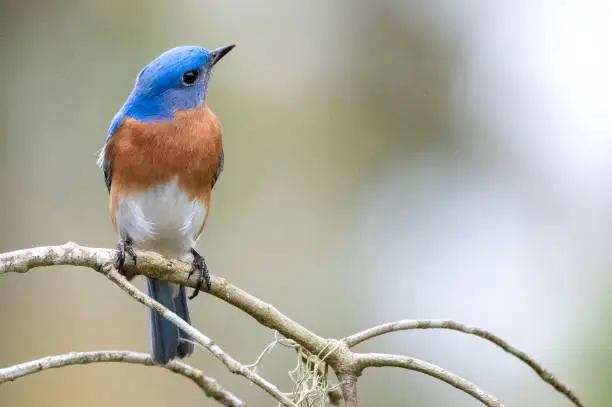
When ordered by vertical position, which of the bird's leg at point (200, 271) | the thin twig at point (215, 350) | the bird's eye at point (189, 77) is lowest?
the bird's leg at point (200, 271)

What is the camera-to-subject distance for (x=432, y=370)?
211cm

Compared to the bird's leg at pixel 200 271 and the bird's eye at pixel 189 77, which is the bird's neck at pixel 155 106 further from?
the bird's leg at pixel 200 271

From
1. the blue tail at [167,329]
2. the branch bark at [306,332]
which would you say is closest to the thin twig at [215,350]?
the branch bark at [306,332]

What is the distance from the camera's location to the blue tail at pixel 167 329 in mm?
2963

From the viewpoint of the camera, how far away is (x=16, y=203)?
230 inches

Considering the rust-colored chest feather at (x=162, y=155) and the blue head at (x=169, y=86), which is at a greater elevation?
the blue head at (x=169, y=86)

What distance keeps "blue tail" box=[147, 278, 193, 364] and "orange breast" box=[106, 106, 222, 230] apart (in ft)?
1.29

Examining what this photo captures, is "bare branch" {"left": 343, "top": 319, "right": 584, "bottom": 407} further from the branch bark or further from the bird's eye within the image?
the bird's eye

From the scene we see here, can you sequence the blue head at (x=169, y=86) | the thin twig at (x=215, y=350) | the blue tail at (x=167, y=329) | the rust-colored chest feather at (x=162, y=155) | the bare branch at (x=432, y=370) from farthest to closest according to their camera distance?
the blue head at (x=169, y=86), the rust-colored chest feather at (x=162, y=155), the blue tail at (x=167, y=329), the bare branch at (x=432, y=370), the thin twig at (x=215, y=350)

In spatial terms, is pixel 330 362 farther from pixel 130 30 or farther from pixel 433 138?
pixel 433 138

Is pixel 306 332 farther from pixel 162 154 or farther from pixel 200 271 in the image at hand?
pixel 162 154

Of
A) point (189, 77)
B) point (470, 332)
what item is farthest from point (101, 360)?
point (189, 77)

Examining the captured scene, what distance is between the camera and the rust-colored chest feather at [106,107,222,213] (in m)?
3.35

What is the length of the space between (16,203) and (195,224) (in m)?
2.72
